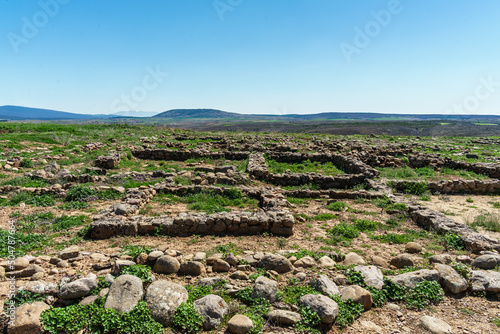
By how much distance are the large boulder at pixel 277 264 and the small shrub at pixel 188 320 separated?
1921 millimetres

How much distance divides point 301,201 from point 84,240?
26.3ft

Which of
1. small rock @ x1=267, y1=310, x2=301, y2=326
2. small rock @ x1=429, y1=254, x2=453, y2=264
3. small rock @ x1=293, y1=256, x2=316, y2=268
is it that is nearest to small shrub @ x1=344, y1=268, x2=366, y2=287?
small rock @ x1=293, y1=256, x2=316, y2=268

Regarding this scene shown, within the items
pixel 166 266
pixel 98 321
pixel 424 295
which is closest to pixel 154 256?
pixel 166 266

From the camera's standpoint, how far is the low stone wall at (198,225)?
771cm

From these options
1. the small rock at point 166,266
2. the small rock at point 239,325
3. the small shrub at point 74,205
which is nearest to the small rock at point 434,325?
the small rock at point 239,325

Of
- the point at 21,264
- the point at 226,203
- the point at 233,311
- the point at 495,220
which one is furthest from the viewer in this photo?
the point at 226,203

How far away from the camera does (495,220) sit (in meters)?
9.03

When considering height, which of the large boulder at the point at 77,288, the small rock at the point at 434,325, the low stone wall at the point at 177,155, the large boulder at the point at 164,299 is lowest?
the small rock at the point at 434,325

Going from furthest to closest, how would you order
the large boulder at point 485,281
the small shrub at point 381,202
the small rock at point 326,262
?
the small shrub at point 381,202 → the small rock at point 326,262 → the large boulder at point 485,281

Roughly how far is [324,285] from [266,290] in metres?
1.10

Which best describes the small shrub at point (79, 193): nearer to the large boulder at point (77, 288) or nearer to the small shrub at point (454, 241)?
the large boulder at point (77, 288)

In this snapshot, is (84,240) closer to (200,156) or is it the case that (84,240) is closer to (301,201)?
(301,201)

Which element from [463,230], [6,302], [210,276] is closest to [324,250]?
[210,276]

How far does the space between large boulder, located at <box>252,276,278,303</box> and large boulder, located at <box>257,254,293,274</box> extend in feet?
2.56
